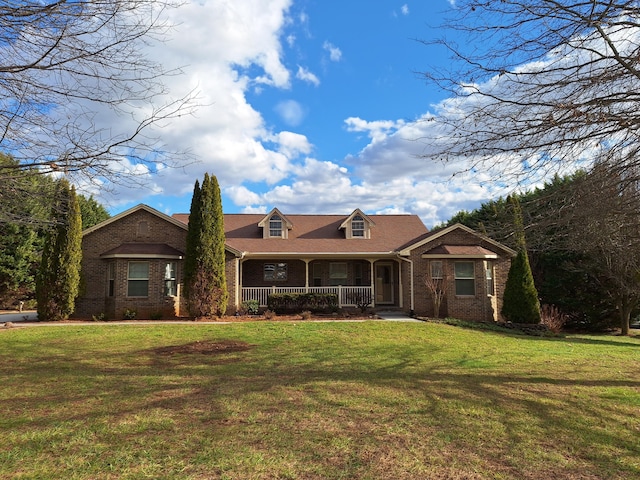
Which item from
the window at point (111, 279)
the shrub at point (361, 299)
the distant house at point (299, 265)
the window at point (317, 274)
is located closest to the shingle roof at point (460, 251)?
the distant house at point (299, 265)

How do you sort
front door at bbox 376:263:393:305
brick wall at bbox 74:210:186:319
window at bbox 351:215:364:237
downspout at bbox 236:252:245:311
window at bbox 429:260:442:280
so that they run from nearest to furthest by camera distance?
brick wall at bbox 74:210:186:319 → window at bbox 429:260:442:280 → downspout at bbox 236:252:245:311 → front door at bbox 376:263:393:305 → window at bbox 351:215:364:237

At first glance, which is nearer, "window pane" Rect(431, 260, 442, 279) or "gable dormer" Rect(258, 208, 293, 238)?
"window pane" Rect(431, 260, 442, 279)

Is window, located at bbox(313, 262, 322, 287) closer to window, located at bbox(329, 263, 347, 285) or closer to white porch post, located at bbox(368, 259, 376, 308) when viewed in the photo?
window, located at bbox(329, 263, 347, 285)

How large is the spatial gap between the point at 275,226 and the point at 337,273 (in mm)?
4241

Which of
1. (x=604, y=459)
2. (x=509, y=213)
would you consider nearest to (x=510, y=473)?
(x=604, y=459)

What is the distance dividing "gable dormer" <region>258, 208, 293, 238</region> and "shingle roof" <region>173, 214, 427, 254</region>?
1.29 ft

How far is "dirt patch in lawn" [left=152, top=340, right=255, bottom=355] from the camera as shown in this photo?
10445mm

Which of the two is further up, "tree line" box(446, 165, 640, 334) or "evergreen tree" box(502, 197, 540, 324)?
"tree line" box(446, 165, 640, 334)

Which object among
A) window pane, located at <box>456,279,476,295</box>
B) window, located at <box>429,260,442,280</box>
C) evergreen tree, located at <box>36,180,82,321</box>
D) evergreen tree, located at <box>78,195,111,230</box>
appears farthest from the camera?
evergreen tree, located at <box>78,195,111,230</box>

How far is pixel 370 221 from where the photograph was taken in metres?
24.4

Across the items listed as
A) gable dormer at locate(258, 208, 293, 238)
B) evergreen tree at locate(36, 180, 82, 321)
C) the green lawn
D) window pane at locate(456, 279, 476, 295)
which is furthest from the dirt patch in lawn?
gable dormer at locate(258, 208, 293, 238)

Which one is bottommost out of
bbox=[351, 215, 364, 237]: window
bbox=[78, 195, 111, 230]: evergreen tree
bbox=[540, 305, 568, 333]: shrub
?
bbox=[540, 305, 568, 333]: shrub

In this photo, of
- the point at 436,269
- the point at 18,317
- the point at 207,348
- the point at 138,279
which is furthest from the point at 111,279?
the point at 436,269

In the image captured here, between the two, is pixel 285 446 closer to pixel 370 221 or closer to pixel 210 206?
pixel 210 206
